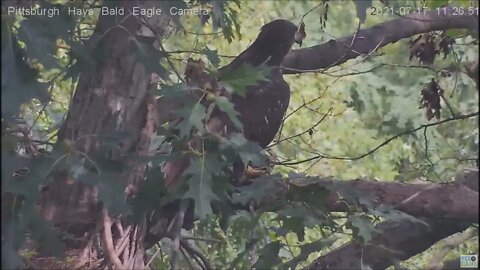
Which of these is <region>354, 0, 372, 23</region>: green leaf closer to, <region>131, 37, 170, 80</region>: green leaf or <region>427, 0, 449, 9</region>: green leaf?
<region>131, 37, 170, 80</region>: green leaf

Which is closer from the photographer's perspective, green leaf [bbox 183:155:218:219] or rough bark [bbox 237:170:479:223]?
green leaf [bbox 183:155:218:219]

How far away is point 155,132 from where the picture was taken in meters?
1.98

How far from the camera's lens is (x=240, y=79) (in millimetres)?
1603

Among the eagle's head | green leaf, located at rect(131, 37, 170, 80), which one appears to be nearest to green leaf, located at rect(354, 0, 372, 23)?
green leaf, located at rect(131, 37, 170, 80)

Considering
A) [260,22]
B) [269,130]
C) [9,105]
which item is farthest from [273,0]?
[9,105]

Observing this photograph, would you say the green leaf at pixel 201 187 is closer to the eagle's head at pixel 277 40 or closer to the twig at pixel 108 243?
the twig at pixel 108 243

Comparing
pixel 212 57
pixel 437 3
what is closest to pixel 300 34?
pixel 437 3

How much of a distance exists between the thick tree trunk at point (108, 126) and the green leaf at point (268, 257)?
0.29 metres

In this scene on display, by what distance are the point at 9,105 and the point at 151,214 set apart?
0.75 meters

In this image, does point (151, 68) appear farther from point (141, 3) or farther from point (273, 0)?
point (273, 0)

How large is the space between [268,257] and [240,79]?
440 millimetres

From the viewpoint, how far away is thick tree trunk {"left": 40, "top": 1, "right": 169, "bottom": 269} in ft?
6.20

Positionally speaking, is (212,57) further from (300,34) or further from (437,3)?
(437,3)

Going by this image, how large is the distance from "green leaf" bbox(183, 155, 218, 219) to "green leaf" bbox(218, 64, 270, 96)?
154mm
